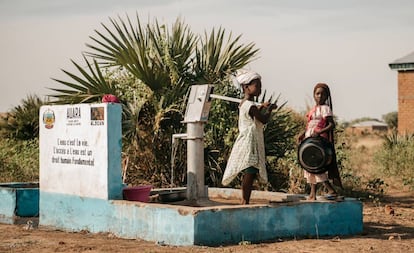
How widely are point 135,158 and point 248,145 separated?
14.5 feet

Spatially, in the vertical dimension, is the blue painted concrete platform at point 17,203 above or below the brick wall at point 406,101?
below

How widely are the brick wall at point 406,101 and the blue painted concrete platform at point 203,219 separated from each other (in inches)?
540

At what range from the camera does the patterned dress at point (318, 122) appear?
9.42 meters

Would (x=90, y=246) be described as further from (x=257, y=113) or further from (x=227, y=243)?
(x=257, y=113)

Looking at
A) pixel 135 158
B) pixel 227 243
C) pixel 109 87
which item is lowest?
pixel 227 243

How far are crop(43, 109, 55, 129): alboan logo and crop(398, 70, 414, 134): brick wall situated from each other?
48.5 feet

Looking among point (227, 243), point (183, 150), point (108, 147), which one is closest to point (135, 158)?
point (183, 150)

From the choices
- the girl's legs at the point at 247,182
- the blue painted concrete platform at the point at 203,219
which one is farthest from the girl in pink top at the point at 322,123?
the girl's legs at the point at 247,182

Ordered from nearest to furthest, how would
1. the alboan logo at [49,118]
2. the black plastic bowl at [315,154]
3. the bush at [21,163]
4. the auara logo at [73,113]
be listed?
A: the black plastic bowl at [315,154] → the auara logo at [73,113] → the alboan logo at [49,118] → the bush at [21,163]

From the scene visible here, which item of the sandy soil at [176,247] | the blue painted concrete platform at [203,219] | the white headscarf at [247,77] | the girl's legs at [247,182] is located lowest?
the sandy soil at [176,247]

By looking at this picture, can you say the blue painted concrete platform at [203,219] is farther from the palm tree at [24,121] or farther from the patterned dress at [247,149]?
the palm tree at [24,121]

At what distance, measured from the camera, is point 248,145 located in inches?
363

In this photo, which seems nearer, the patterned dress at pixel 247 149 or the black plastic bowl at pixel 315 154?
the patterned dress at pixel 247 149

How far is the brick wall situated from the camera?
23.3 meters
